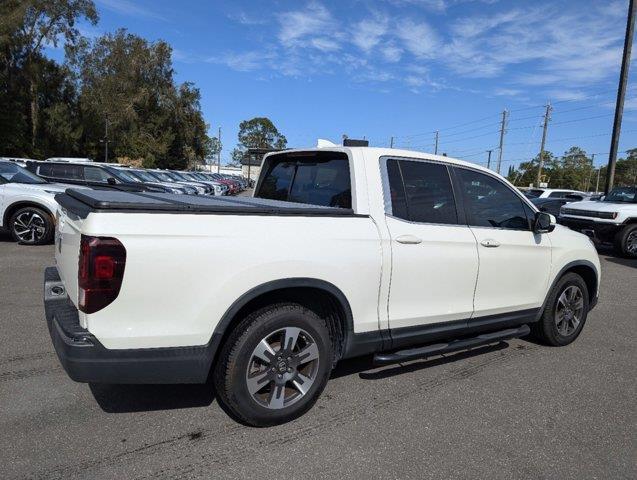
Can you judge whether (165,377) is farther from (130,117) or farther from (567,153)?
(567,153)

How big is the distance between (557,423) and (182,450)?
99.2 inches

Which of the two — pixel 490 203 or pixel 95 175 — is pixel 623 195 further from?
pixel 95 175

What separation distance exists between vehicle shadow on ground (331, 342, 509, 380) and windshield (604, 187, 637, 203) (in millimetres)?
10188

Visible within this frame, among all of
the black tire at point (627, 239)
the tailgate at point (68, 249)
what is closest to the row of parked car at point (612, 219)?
the black tire at point (627, 239)

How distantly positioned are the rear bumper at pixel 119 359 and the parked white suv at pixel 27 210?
24.0 feet

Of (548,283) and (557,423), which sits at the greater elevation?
(548,283)

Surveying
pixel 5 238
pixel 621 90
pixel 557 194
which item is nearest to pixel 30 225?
pixel 5 238

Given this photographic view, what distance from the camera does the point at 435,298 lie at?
3709mm

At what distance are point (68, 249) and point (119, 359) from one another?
85 centimetres

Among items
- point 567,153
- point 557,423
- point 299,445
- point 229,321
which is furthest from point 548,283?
point 567,153

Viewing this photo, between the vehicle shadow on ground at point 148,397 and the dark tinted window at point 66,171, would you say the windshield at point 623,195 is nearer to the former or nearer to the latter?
the vehicle shadow on ground at point 148,397

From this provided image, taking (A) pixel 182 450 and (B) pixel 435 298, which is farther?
(B) pixel 435 298

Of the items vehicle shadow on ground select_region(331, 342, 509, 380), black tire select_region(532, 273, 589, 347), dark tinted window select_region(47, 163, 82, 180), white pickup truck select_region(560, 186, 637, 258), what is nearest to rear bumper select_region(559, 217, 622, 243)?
white pickup truck select_region(560, 186, 637, 258)

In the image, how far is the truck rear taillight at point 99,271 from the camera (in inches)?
97.4
